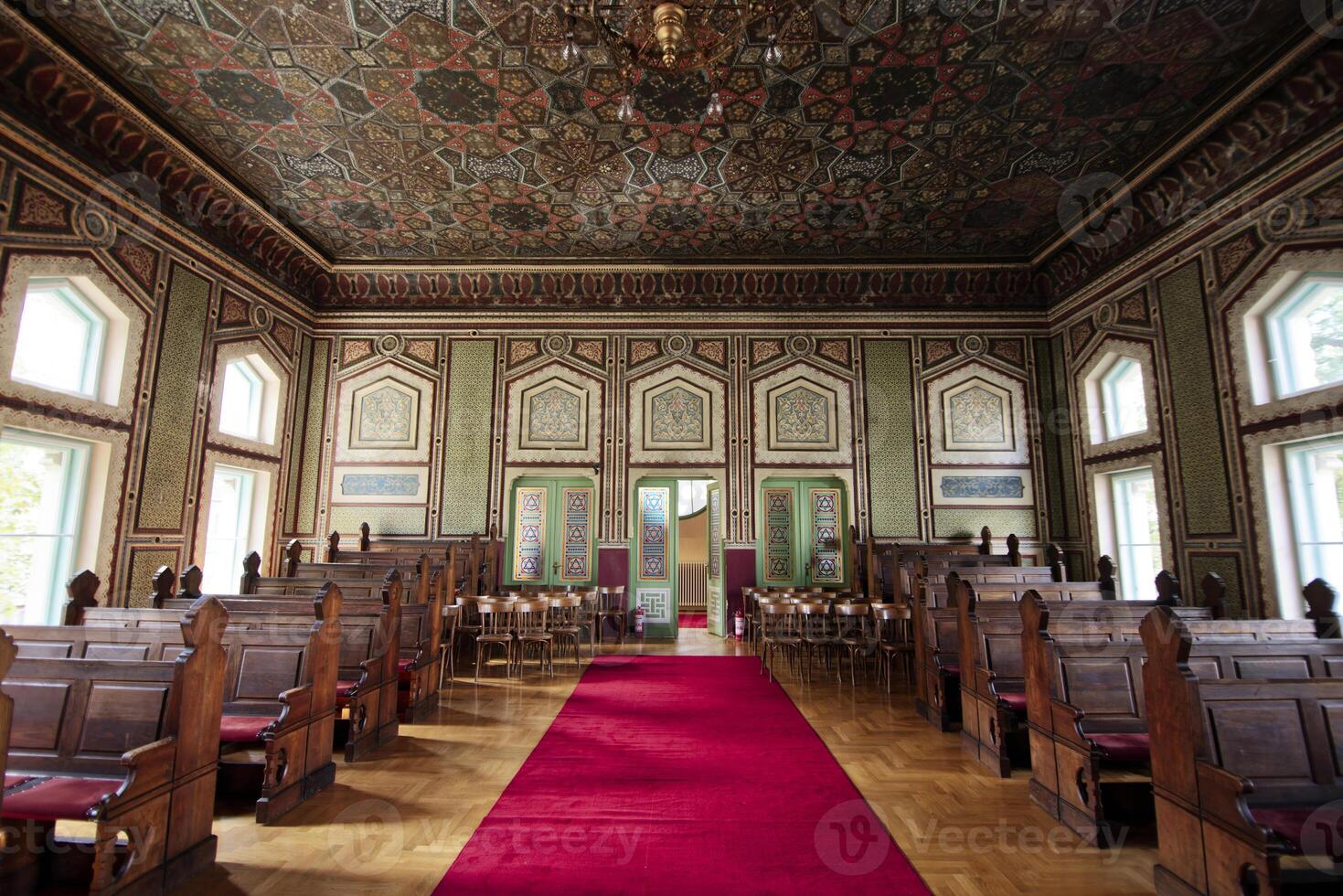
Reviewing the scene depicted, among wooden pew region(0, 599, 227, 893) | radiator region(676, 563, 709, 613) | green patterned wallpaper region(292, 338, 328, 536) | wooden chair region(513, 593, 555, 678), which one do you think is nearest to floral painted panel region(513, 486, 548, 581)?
wooden chair region(513, 593, 555, 678)

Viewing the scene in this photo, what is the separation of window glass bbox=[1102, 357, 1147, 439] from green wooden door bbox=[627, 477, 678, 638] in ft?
21.2

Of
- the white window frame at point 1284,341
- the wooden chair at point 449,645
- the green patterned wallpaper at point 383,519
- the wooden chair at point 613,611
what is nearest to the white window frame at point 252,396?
the green patterned wallpaper at point 383,519

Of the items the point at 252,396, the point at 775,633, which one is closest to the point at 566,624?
the point at 775,633

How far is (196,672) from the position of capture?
114 inches

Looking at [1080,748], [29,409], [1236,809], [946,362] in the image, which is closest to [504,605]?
[29,409]

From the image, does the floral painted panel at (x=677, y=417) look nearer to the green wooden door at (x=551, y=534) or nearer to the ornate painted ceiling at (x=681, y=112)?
the green wooden door at (x=551, y=534)

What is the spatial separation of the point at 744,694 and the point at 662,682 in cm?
100

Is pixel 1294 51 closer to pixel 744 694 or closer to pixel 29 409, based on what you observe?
pixel 744 694

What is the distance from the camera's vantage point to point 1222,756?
2.72 m

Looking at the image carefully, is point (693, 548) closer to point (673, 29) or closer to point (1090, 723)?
point (1090, 723)

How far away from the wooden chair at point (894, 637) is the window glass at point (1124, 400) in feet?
13.9

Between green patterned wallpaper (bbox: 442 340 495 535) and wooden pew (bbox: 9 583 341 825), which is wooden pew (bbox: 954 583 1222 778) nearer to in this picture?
wooden pew (bbox: 9 583 341 825)

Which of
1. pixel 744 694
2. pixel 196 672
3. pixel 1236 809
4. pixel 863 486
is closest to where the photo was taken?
pixel 1236 809

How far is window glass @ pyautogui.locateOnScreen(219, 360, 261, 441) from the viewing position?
350 inches
